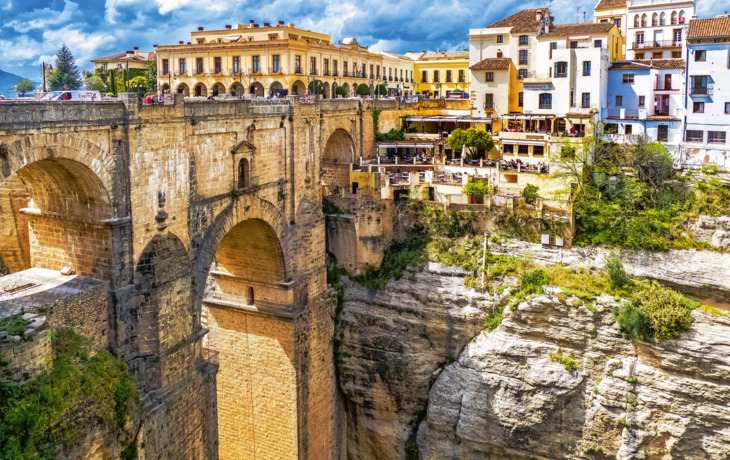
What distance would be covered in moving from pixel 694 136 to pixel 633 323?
Result: 48.9ft

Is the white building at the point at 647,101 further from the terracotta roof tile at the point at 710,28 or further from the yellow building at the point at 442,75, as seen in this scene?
the yellow building at the point at 442,75

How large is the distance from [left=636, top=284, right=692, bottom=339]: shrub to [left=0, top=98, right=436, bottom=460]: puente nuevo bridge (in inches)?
497

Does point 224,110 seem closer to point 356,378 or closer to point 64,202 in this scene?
point 64,202

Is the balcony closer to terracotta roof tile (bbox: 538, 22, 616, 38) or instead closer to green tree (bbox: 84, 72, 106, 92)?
terracotta roof tile (bbox: 538, 22, 616, 38)

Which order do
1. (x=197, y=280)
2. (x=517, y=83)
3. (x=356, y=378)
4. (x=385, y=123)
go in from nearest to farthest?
(x=197, y=280)
(x=356, y=378)
(x=385, y=123)
(x=517, y=83)

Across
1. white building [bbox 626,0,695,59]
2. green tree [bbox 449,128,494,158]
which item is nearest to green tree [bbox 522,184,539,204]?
green tree [bbox 449,128,494,158]

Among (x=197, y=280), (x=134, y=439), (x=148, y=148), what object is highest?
(x=148, y=148)

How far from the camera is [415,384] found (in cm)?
2869

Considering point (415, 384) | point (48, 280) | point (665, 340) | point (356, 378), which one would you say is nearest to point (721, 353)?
point (665, 340)

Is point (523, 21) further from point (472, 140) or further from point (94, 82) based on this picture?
point (94, 82)

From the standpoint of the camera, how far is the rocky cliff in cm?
2438

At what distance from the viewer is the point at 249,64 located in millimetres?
46906

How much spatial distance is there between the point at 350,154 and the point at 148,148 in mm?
16678

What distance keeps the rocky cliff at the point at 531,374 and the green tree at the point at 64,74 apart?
134ft
